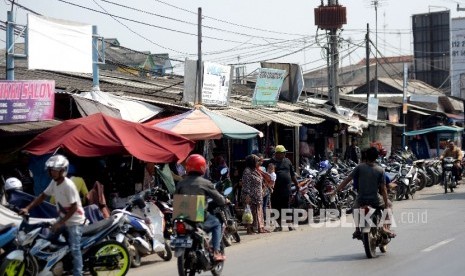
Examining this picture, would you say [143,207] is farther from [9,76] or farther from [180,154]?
[9,76]

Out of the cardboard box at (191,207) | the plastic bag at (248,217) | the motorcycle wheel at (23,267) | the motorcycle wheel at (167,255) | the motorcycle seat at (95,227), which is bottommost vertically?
the motorcycle wheel at (167,255)

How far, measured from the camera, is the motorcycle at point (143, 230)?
11.8 m

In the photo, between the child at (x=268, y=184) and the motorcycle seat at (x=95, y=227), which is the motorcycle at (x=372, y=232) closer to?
the motorcycle seat at (x=95, y=227)

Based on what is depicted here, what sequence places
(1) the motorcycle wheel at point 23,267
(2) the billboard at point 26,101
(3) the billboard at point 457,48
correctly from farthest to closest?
(3) the billboard at point 457,48
(2) the billboard at point 26,101
(1) the motorcycle wheel at point 23,267

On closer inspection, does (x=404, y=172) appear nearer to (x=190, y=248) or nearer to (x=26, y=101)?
(x=26, y=101)

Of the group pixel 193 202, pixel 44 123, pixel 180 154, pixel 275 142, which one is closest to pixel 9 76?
pixel 44 123

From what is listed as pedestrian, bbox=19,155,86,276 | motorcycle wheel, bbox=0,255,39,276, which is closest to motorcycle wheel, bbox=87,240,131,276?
pedestrian, bbox=19,155,86,276

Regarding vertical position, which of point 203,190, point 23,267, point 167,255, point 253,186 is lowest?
point 167,255

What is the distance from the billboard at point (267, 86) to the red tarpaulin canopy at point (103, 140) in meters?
9.58

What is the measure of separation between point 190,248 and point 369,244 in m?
3.29

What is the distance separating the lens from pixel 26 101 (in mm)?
14273

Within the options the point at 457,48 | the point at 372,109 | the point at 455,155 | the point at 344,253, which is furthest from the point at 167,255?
the point at 457,48

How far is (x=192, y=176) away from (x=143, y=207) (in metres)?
2.81

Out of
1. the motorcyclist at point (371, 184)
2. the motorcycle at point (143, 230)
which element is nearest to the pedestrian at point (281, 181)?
the motorcycle at point (143, 230)
